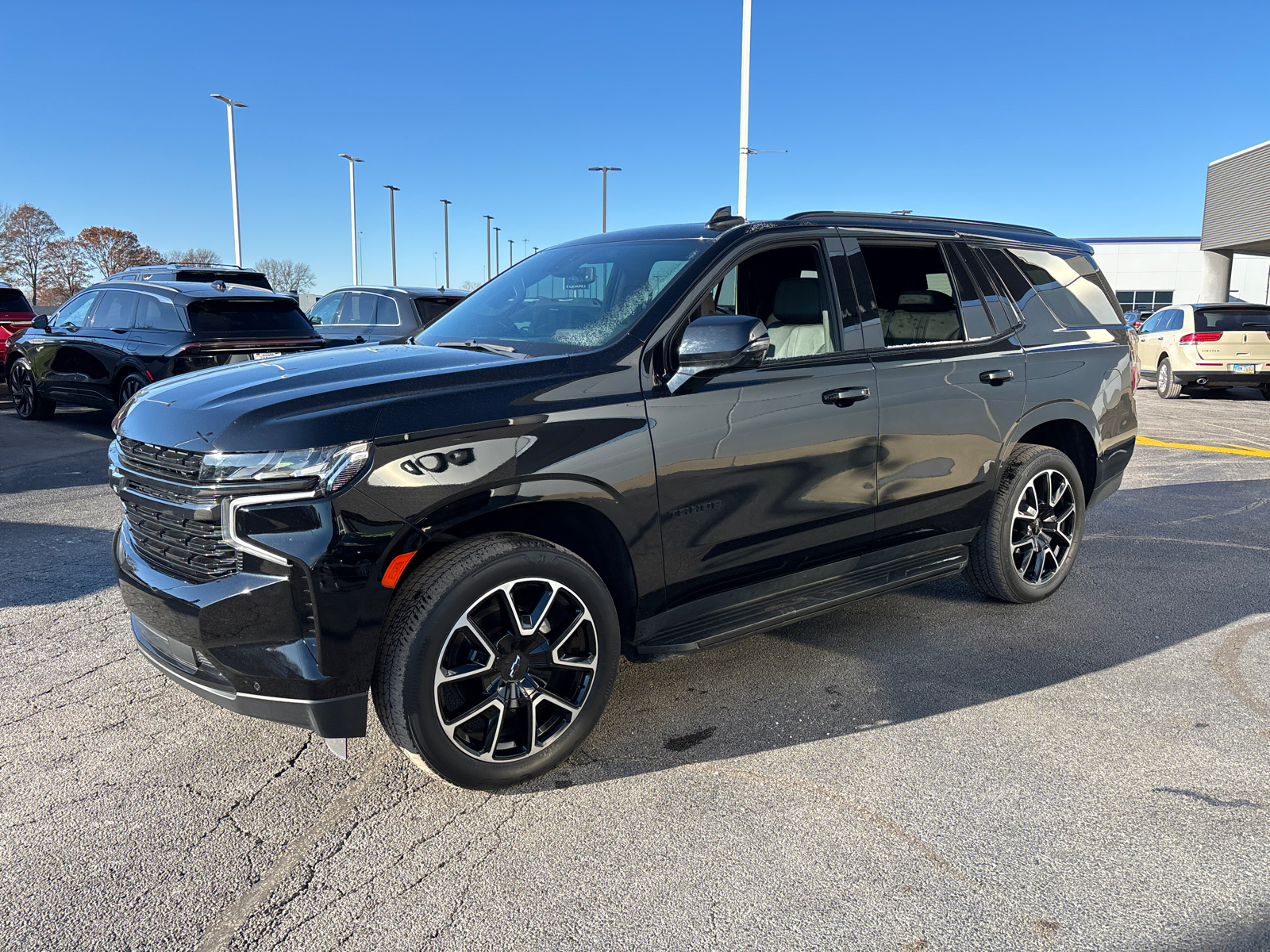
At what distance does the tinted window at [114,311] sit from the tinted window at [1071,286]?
969cm

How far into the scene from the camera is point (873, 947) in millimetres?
2326

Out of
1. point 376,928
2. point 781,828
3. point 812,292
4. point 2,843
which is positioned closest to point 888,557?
point 812,292

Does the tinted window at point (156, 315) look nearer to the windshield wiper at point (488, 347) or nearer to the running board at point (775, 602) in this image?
the windshield wiper at point (488, 347)

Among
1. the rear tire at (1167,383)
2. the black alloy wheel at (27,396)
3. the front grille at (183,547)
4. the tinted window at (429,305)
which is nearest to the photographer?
the front grille at (183,547)

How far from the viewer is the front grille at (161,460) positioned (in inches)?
111

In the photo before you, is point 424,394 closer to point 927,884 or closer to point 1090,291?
point 927,884

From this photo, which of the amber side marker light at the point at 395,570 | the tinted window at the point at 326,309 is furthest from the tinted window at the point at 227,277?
the amber side marker light at the point at 395,570

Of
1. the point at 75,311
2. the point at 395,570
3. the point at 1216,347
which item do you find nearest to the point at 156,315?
the point at 75,311

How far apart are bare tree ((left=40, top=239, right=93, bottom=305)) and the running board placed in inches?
3303

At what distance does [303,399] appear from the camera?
2826mm

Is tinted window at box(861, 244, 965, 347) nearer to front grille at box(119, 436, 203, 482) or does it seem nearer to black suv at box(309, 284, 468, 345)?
front grille at box(119, 436, 203, 482)

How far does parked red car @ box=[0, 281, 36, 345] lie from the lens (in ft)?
49.3

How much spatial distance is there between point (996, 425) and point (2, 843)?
4270 mm

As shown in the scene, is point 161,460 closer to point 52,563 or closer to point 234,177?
point 52,563
